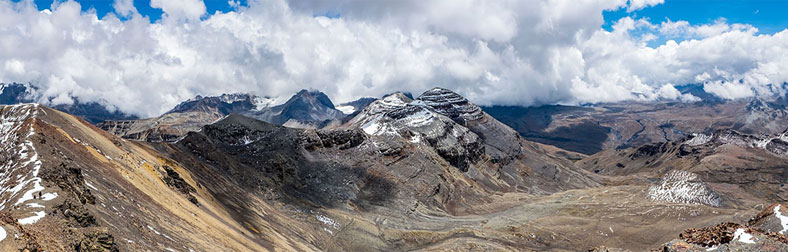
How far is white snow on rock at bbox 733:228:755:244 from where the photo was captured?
117ft

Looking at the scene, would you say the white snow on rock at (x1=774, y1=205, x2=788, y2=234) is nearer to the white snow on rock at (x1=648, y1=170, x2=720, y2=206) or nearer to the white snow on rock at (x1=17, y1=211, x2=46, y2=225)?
the white snow on rock at (x1=17, y1=211, x2=46, y2=225)

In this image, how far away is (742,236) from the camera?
36250 mm

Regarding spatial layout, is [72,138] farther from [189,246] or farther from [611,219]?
[611,219]

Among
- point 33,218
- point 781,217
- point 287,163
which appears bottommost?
point 781,217

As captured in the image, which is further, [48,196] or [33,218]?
[48,196]

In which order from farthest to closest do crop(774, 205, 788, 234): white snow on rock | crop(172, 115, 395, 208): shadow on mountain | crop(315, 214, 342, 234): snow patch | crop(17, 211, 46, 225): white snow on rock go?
crop(172, 115, 395, 208): shadow on mountain < crop(315, 214, 342, 234): snow patch < crop(774, 205, 788, 234): white snow on rock < crop(17, 211, 46, 225): white snow on rock

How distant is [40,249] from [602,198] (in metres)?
163

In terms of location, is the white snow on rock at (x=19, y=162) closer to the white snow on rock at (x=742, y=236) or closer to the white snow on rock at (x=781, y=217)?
the white snow on rock at (x=742, y=236)

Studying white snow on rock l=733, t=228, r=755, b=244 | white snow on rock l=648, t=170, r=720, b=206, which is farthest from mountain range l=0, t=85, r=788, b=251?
white snow on rock l=648, t=170, r=720, b=206

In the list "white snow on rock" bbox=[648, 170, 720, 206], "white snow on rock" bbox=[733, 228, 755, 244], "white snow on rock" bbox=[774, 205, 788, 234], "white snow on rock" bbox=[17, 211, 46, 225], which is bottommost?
"white snow on rock" bbox=[648, 170, 720, 206]

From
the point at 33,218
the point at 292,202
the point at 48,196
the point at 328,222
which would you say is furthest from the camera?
the point at 292,202

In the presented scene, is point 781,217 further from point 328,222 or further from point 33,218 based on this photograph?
point 328,222

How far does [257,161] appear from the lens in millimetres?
149125

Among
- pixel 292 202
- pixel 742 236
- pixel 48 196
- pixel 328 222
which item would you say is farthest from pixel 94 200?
pixel 292 202
